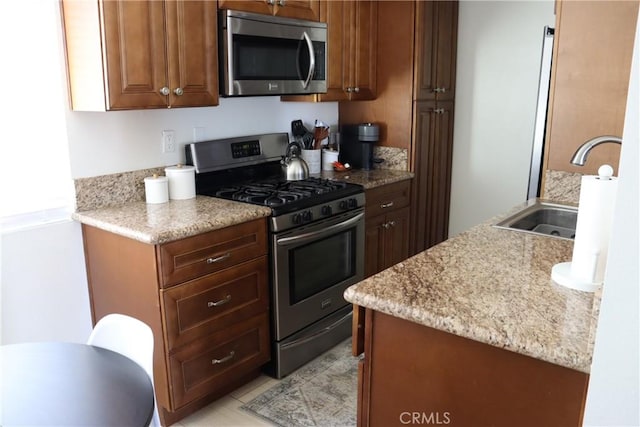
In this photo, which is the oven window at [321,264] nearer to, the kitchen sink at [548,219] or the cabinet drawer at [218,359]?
the cabinet drawer at [218,359]

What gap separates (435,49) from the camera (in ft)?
12.1

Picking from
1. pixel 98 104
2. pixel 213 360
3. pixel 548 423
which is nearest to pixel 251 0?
pixel 98 104

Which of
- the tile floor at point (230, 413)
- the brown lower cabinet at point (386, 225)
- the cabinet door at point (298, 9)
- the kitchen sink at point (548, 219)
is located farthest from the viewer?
the brown lower cabinet at point (386, 225)

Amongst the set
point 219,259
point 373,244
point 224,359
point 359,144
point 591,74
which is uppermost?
point 591,74

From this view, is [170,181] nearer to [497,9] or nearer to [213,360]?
[213,360]

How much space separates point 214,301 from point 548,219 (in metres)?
1.55

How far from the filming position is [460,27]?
3.93 meters

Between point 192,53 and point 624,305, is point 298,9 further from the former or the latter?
point 624,305

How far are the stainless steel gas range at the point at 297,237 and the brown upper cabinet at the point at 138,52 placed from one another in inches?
19.6

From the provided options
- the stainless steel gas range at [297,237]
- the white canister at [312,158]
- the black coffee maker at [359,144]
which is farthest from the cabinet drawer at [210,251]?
the black coffee maker at [359,144]

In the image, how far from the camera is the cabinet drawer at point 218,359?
2311 mm

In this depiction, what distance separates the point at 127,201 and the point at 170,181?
229 millimetres

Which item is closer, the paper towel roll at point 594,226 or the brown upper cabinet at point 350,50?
the paper towel roll at point 594,226
